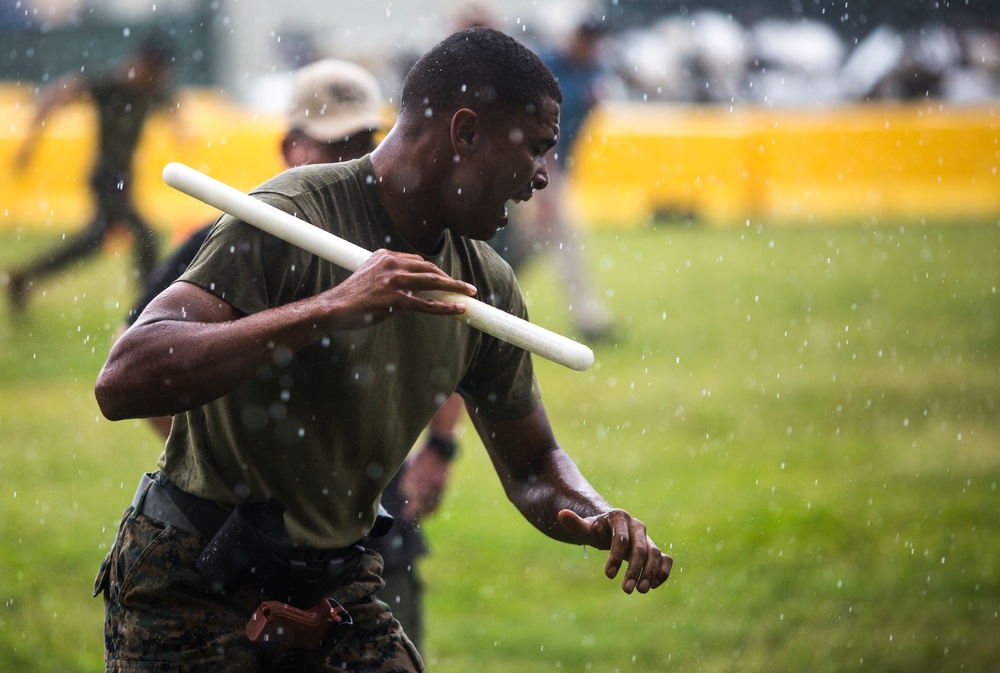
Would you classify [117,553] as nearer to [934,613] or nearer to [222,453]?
[222,453]

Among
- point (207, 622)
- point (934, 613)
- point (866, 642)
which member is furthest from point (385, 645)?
point (934, 613)

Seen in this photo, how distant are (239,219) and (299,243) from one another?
12cm

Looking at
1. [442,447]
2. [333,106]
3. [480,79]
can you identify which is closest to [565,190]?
[442,447]

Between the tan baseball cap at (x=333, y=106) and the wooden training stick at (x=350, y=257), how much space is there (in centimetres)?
129

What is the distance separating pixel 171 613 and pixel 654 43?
2003 cm

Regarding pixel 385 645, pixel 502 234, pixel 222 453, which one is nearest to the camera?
pixel 222 453

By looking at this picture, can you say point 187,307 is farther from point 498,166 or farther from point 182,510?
point 498,166

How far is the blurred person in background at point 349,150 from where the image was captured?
356 centimetres

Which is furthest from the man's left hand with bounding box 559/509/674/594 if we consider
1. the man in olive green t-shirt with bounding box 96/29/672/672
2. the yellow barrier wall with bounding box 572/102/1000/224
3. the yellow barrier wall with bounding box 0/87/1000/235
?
the yellow barrier wall with bounding box 572/102/1000/224

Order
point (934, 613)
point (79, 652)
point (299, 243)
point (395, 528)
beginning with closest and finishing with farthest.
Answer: point (299, 243) < point (395, 528) < point (79, 652) < point (934, 613)

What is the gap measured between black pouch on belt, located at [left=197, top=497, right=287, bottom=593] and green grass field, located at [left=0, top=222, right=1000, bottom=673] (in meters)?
2.25

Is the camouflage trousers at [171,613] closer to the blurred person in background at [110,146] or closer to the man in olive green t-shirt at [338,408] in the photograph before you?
the man in olive green t-shirt at [338,408]

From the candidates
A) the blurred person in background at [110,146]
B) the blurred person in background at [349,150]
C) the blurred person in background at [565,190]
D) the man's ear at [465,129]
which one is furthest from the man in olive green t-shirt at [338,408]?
the blurred person in background at [110,146]

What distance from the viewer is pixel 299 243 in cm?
247
